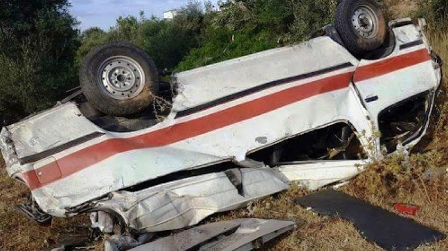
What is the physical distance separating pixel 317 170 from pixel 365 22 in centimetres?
164

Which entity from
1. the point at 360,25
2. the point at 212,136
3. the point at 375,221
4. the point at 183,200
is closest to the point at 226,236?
the point at 183,200

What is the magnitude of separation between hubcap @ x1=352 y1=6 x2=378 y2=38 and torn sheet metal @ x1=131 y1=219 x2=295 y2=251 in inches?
86.6

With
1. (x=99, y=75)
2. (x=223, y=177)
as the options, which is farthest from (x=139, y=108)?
(x=223, y=177)

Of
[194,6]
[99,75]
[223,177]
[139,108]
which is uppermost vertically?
[194,6]

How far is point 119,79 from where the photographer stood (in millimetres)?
4094

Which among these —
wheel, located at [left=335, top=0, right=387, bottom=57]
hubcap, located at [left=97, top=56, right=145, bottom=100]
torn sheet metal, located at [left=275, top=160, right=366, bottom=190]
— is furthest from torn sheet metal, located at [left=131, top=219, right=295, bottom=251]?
wheel, located at [left=335, top=0, right=387, bottom=57]

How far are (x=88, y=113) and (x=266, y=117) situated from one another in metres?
1.47

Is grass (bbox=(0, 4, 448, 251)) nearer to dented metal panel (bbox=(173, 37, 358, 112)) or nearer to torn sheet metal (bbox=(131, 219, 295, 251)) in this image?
torn sheet metal (bbox=(131, 219, 295, 251))

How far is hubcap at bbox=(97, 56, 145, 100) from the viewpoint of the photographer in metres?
4.04

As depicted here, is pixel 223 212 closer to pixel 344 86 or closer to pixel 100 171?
pixel 100 171

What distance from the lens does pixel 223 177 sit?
13.0 feet

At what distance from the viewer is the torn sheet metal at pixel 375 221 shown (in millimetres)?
3428

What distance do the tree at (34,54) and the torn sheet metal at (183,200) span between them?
17.7ft

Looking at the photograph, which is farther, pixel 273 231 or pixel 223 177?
pixel 223 177
